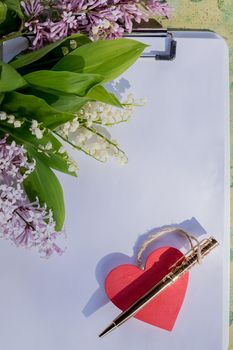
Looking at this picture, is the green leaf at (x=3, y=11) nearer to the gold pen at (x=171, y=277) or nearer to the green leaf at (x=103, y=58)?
the green leaf at (x=103, y=58)

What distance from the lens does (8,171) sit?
21.9 inches

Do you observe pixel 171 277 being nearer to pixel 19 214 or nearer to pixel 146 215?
pixel 146 215

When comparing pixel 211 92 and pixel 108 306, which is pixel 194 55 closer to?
pixel 211 92

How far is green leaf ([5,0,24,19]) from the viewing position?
600 millimetres

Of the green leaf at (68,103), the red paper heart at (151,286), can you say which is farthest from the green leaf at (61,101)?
the red paper heart at (151,286)

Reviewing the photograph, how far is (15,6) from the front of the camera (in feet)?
1.98

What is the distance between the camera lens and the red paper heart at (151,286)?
2.13ft

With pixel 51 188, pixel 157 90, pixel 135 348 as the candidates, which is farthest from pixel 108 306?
pixel 157 90

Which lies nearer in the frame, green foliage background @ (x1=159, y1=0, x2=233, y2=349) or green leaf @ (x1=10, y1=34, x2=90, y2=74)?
green leaf @ (x1=10, y1=34, x2=90, y2=74)

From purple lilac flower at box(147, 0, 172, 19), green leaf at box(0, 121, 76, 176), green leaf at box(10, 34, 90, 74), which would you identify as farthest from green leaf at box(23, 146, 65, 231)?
purple lilac flower at box(147, 0, 172, 19)

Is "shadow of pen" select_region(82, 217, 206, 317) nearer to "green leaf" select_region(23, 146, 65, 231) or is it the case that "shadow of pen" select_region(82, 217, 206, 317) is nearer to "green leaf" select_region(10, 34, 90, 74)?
"green leaf" select_region(23, 146, 65, 231)

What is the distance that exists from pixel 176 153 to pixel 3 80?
251 millimetres

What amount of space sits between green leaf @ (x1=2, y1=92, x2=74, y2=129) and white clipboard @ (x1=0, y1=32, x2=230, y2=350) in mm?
118

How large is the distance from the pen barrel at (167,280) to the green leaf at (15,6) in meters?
Result: 0.35
